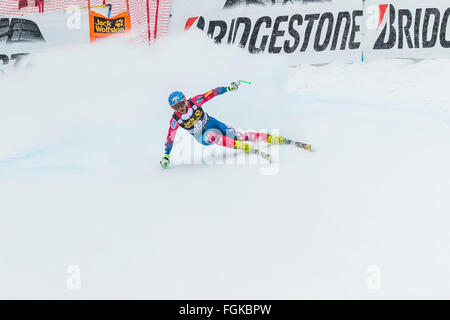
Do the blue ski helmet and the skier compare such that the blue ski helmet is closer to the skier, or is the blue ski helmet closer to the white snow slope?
the skier

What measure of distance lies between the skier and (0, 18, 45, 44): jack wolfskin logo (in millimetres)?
5089

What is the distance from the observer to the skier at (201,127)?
4844 mm

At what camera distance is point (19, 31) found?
27.6ft

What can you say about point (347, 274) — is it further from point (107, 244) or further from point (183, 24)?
point (183, 24)


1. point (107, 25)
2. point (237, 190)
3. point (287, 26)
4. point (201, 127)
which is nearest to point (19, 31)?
point (107, 25)

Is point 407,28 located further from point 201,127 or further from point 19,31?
point 19,31

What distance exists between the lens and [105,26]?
8273mm

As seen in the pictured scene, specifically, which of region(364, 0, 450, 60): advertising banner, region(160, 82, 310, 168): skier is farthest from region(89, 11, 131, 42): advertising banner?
region(364, 0, 450, 60): advertising banner

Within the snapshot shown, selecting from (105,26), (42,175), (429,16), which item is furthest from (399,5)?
(42,175)

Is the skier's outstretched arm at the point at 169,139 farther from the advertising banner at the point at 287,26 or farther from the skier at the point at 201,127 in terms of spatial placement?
the advertising banner at the point at 287,26

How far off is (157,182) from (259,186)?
3.89 feet

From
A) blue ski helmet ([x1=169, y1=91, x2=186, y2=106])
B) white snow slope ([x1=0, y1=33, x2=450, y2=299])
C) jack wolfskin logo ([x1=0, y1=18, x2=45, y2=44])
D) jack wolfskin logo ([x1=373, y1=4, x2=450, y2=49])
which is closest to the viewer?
white snow slope ([x1=0, y1=33, x2=450, y2=299])

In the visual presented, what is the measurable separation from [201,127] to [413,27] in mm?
4294

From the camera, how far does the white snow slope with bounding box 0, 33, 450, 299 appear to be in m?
2.62
